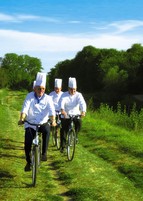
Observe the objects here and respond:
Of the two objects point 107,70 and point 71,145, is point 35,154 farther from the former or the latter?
point 107,70

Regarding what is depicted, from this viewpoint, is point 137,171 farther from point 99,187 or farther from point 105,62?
point 105,62

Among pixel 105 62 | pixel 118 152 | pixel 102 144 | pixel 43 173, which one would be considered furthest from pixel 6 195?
pixel 105 62

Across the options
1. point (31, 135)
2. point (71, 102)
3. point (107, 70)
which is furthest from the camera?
point (107, 70)

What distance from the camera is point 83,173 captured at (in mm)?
10180

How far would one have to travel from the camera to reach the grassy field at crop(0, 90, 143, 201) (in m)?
8.50

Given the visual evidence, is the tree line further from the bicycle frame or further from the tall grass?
the bicycle frame

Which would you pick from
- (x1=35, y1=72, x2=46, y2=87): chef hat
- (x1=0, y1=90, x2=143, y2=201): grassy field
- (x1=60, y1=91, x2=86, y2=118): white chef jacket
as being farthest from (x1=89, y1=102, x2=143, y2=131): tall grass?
(x1=35, y1=72, x2=46, y2=87): chef hat

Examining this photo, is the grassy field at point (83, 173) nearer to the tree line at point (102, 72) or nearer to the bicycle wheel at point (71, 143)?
the bicycle wheel at point (71, 143)

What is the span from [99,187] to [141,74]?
6376 centimetres

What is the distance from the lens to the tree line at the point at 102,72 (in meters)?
71.2

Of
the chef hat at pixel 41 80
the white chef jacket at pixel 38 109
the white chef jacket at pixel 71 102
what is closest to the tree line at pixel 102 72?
the white chef jacket at pixel 71 102

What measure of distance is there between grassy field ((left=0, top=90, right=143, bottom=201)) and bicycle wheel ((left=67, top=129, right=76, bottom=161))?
0.19 metres

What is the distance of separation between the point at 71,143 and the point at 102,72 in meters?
72.7

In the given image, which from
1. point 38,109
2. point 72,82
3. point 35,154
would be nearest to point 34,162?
point 35,154
